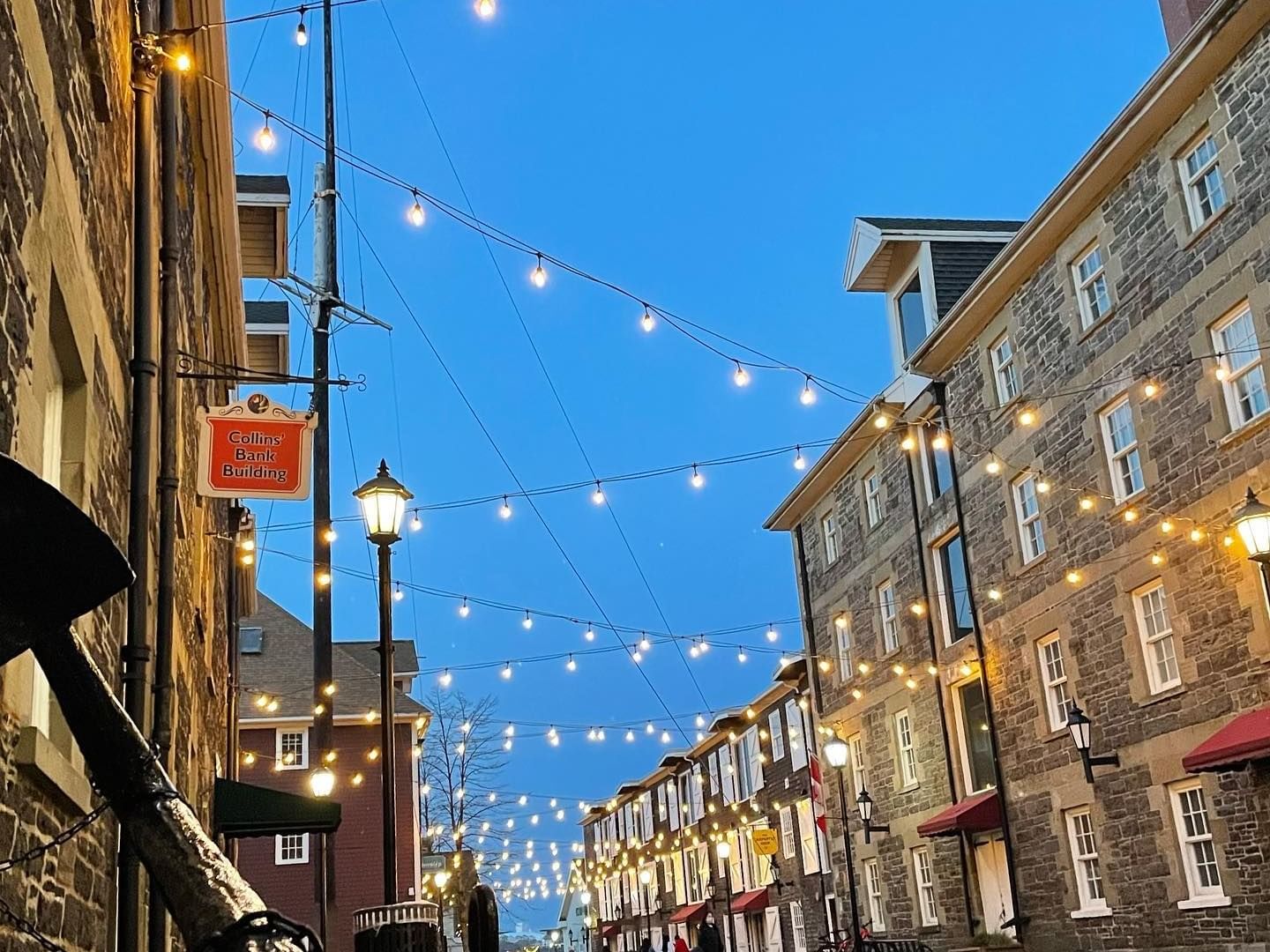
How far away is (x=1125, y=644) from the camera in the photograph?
15797mm

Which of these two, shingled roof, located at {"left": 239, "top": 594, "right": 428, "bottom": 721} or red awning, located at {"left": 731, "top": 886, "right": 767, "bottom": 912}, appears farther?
red awning, located at {"left": 731, "top": 886, "right": 767, "bottom": 912}

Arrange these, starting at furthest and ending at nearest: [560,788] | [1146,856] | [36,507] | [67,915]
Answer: [560,788] → [1146,856] → [67,915] → [36,507]

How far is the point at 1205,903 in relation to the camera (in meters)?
14.2

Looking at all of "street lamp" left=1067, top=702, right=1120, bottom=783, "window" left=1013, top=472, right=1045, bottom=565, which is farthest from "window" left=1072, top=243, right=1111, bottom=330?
"street lamp" left=1067, top=702, right=1120, bottom=783

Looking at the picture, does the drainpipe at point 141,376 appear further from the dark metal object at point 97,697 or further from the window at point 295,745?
the window at point 295,745

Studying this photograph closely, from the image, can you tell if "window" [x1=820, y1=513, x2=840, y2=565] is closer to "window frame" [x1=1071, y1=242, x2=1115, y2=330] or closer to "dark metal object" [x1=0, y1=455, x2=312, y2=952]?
"window frame" [x1=1071, y1=242, x2=1115, y2=330]

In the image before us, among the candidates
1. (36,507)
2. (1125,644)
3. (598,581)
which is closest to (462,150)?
(598,581)

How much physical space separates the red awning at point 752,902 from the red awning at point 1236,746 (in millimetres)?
20366

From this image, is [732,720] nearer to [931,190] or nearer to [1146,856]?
[1146,856]

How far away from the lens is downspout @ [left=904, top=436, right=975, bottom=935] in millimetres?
20172

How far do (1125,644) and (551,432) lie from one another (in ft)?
523

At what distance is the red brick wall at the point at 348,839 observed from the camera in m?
29.4

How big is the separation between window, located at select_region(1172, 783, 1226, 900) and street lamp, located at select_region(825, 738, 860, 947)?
4600 millimetres

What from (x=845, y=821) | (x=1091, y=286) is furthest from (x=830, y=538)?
(x=1091, y=286)
